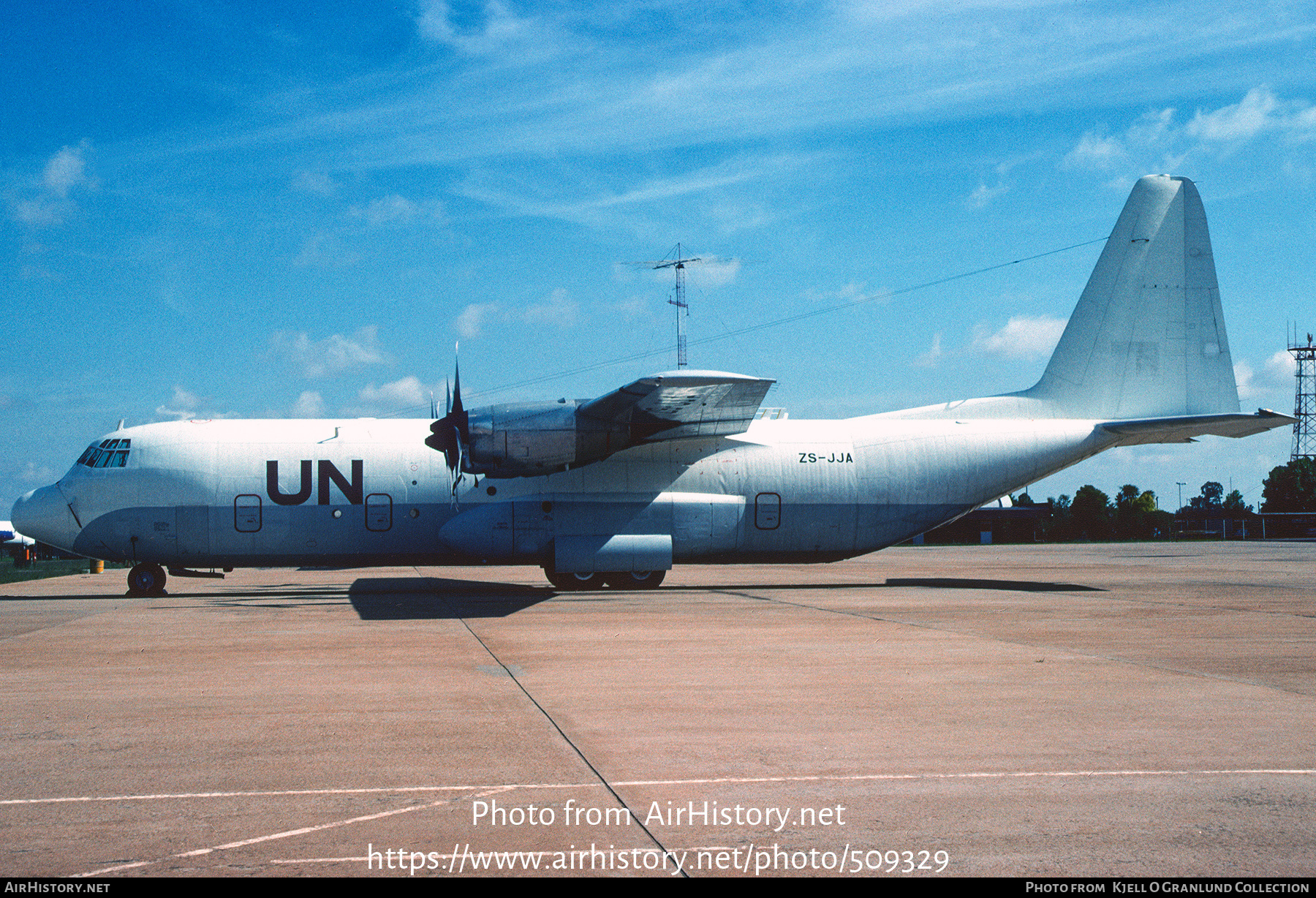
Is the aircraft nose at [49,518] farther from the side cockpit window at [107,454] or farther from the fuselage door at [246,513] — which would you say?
the fuselage door at [246,513]

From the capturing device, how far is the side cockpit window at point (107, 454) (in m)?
22.8

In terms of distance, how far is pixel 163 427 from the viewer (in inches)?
926

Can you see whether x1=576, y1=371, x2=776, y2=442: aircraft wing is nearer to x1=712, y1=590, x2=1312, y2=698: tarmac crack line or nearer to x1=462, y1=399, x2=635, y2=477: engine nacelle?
x1=462, y1=399, x2=635, y2=477: engine nacelle

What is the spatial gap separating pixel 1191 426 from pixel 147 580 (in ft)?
85.1

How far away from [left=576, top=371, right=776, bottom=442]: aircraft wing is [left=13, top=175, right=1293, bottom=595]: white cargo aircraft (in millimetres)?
106

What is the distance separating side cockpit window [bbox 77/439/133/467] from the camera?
22.8 metres

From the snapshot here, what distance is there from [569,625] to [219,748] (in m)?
8.86

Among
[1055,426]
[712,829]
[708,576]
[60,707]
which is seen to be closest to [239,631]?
[60,707]

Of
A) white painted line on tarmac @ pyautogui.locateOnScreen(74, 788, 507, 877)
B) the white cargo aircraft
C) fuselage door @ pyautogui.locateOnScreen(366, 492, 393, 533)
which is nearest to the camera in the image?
white painted line on tarmac @ pyautogui.locateOnScreen(74, 788, 507, 877)

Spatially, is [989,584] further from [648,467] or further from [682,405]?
[682,405]

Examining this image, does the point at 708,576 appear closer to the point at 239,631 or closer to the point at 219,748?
the point at 239,631

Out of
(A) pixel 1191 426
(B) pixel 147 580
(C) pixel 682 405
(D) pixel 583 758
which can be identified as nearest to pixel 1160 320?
(A) pixel 1191 426

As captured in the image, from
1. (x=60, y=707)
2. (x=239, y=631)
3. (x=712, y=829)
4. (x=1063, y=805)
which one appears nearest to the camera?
(x=712, y=829)

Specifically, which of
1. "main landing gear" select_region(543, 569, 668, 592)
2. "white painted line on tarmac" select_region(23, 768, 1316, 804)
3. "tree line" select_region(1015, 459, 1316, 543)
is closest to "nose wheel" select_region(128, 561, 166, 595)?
"main landing gear" select_region(543, 569, 668, 592)
